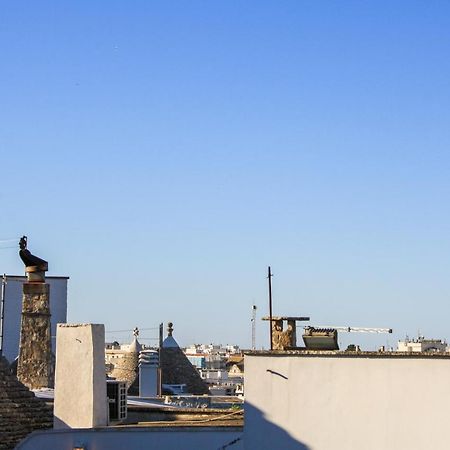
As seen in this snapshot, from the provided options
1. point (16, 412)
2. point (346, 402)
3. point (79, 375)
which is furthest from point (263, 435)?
point (16, 412)

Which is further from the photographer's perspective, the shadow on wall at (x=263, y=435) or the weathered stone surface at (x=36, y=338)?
the weathered stone surface at (x=36, y=338)

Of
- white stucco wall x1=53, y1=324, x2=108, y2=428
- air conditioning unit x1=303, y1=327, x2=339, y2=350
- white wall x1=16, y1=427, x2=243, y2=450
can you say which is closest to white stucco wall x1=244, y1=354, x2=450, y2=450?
air conditioning unit x1=303, y1=327, x2=339, y2=350

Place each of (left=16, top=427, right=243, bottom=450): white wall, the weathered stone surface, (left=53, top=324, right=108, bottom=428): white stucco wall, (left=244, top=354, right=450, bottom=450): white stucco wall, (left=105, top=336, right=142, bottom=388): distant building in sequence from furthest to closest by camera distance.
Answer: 1. (left=105, top=336, right=142, bottom=388): distant building
2. the weathered stone surface
3. (left=53, top=324, right=108, bottom=428): white stucco wall
4. (left=16, top=427, right=243, bottom=450): white wall
5. (left=244, top=354, right=450, bottom=450): white stucco wall

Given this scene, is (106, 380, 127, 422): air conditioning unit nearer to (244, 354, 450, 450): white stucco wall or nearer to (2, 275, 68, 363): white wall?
(244, 354, 450, 450): white stucco wall

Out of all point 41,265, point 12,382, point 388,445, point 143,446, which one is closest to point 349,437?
point 388,445

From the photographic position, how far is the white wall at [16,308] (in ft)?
152

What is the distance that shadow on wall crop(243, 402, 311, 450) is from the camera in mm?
18875

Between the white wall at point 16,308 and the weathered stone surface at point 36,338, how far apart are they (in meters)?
15.8

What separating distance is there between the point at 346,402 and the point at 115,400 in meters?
6.56

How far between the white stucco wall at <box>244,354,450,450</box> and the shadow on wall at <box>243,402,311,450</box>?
0.06 feet

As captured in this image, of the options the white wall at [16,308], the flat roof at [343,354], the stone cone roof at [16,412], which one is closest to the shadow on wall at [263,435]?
the flat roof at [343,354]

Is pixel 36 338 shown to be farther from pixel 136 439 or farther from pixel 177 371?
pixel 177 371

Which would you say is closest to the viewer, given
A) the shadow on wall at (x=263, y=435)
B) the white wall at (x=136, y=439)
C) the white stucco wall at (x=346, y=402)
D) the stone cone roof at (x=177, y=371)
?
the white stucco wall at (x=346, y=402)

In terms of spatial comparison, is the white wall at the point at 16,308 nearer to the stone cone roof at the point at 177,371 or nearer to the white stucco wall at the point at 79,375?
the stone cone roof at the point at 177,371
